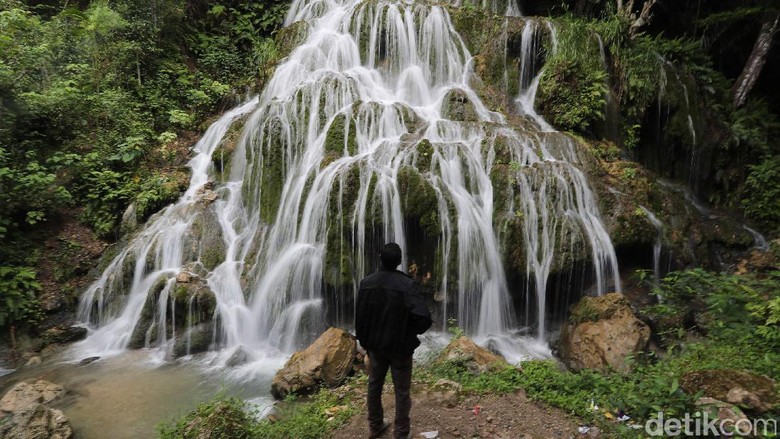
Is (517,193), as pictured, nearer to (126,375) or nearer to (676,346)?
(676,346)

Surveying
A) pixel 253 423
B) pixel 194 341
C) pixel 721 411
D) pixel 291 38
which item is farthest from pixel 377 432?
pixel 291 38

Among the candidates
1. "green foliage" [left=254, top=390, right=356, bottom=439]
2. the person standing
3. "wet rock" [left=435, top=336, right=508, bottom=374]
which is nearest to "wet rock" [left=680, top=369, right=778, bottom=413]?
"wet rock" [left=435, top=336, right=508, bottom=374]

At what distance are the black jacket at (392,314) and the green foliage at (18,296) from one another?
7.51 meters

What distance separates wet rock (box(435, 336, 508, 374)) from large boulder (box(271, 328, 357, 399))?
4.20 ft

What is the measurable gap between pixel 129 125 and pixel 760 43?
17.7m

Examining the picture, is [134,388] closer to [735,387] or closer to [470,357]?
[470,357]

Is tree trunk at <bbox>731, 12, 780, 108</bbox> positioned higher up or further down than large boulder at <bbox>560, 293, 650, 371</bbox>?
higher up

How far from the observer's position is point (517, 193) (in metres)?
7.98

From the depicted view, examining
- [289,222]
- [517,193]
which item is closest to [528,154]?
[517,193]

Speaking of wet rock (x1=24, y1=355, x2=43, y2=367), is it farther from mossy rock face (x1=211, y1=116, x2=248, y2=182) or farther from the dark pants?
the dark pants

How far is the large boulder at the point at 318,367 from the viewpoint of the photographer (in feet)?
17.8

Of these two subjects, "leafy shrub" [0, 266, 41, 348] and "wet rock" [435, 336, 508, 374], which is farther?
"leafy shrub" [0, 266, 41, 348]

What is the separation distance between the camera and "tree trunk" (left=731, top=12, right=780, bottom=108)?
11.6 m

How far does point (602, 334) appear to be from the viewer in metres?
6.29
